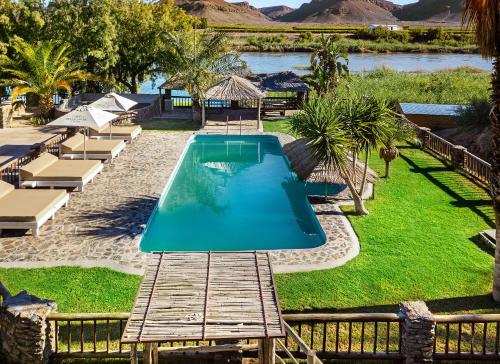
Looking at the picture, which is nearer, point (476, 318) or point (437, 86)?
point (476, 318)

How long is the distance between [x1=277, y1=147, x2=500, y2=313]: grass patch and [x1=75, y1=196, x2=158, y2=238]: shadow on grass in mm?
4455

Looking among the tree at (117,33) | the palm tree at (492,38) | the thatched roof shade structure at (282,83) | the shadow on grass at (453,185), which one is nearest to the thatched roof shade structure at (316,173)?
the shadow on grass at (453,185)

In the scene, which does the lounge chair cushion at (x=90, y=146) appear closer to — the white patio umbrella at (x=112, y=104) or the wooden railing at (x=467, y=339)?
the white patio umbrella at (x=112, y=104)

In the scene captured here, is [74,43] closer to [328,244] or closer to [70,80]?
[70,80]

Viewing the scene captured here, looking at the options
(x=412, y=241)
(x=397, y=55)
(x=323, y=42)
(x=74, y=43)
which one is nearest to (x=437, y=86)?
(x=323, y=42)

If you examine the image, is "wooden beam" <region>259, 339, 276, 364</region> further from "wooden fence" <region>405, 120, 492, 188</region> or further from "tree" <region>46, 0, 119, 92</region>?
"tree" <region>46, 0, 119, 92</region>

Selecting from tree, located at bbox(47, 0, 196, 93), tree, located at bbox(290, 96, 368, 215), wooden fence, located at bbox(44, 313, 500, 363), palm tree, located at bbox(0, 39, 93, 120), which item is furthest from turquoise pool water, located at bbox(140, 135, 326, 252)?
tree, located at bbox(47, 0, 196, 93)

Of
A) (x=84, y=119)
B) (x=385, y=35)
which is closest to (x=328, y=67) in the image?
(x=84, y=119)

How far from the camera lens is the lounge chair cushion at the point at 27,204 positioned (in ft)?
40.1

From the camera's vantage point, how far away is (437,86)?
33.5 meters

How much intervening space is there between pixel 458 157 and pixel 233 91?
1209cm

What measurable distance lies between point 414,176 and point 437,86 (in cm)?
1752

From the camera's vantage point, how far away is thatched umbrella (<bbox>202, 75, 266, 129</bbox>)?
87.6ft

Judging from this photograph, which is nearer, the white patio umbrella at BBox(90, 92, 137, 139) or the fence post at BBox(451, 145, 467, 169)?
the fence post at BBox(451, 145, 467, 169)
